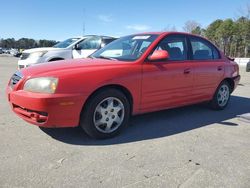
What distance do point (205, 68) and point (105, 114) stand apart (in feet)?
7.95

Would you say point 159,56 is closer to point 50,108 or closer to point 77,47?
point 50,108

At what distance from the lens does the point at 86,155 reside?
11.5 feet

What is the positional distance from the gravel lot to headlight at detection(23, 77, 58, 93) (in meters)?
0.72

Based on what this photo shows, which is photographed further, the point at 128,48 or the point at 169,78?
the point at 128,48

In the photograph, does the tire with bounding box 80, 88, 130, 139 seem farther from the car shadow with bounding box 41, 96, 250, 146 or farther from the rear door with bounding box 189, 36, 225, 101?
the rear door with bounding box 189, 36, 225, 101

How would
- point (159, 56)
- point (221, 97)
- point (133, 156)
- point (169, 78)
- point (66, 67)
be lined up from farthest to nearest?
point (221, 97), point (169, 78), point (159, 56), point (66, 67), point (133, 156)

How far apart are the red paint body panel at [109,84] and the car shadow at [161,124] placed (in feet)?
1.04

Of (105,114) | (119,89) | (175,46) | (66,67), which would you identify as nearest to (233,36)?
(175,46)

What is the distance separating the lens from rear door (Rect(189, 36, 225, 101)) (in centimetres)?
539

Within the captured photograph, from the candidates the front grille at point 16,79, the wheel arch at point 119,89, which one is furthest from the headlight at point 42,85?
the wheel arch at point 119,89

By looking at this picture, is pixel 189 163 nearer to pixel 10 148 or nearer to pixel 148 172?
pixel 148 172

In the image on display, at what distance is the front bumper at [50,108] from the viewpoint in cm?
356

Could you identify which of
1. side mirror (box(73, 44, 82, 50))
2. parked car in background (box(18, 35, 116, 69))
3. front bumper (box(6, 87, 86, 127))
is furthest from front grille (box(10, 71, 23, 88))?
side mirror (box(73, 44, 82, 50))

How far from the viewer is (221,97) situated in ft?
20.3
